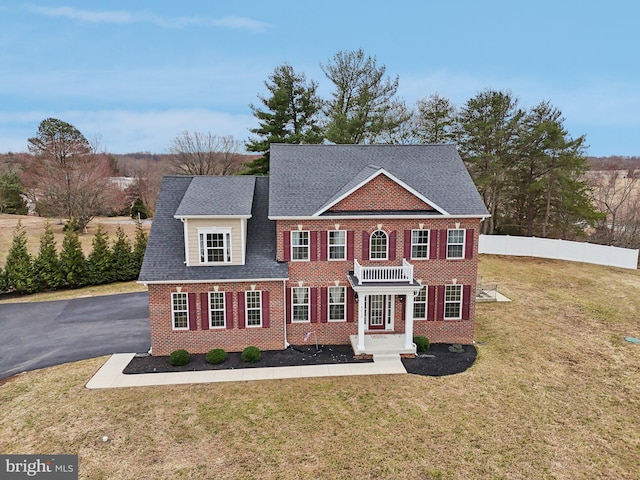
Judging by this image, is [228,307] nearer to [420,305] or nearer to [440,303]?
[420,305]

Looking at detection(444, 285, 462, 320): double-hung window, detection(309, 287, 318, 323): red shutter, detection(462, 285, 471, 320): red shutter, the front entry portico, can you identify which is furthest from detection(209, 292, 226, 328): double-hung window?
detection(462, 285, 471, 320): red shutter

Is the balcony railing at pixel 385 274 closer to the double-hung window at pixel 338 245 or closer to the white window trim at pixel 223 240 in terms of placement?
the double-hung window at pixel 338 245

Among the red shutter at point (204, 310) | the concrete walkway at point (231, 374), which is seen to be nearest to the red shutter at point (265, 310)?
the concrete walkway at point (231, 374)

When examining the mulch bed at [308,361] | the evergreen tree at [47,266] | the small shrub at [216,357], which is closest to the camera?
the mulch bed at [308,361]

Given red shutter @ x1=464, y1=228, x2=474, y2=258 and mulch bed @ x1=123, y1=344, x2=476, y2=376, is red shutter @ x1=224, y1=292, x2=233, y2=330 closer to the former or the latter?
mulch bed @ x1=123, y1=344, x2=476, y2=376

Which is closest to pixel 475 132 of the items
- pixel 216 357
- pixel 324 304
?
pixel 324 304

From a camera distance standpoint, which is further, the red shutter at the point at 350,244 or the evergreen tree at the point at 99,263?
the evergreen tree at the point at 99,263

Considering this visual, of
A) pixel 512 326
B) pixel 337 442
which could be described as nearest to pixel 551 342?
pixel 512 326
